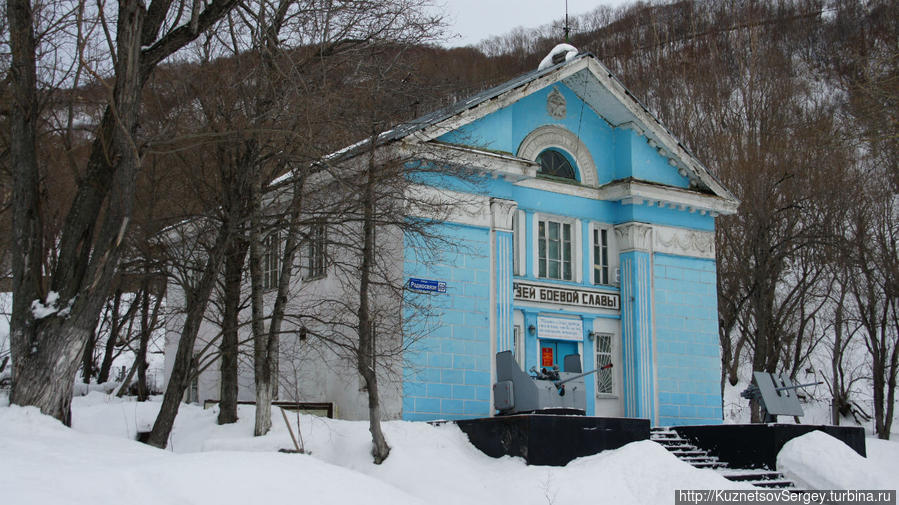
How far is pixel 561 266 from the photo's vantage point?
19.7 meters

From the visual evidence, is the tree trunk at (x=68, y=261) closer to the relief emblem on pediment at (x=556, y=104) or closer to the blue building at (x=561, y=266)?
the blue building at (x=561, y=266)

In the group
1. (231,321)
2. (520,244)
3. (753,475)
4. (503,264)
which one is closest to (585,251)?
(520,244)

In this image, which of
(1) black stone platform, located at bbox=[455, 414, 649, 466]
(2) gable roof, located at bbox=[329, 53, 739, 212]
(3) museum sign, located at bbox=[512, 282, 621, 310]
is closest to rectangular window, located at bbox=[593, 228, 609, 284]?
(3) museum sign, located at bbox=[512, 282, 621, 310]

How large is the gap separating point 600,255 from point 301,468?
12.9m

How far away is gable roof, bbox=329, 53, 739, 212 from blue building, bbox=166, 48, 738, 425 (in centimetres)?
4

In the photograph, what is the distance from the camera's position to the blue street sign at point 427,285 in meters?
16.7

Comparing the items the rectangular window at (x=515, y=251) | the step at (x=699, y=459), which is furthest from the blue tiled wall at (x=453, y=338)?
the step at (x=699, y=459)

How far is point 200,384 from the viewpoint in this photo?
24156mm

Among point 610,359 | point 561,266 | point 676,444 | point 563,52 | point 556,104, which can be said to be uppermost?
point 563,52

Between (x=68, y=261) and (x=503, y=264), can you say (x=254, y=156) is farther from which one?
(x=503, y=264)

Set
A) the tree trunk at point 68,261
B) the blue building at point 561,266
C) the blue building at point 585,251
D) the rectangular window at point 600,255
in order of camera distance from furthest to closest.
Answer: the rectangular window at point 600,255, the blue building at point 585,251, the blue building at point 561,266, the tree trunk at point 68,261

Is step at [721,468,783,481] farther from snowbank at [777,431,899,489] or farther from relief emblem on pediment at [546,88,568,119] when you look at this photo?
relief emblem on pediment at [546,88,568,119]

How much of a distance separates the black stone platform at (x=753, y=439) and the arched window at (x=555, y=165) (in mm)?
6291

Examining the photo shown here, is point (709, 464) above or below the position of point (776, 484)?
above
